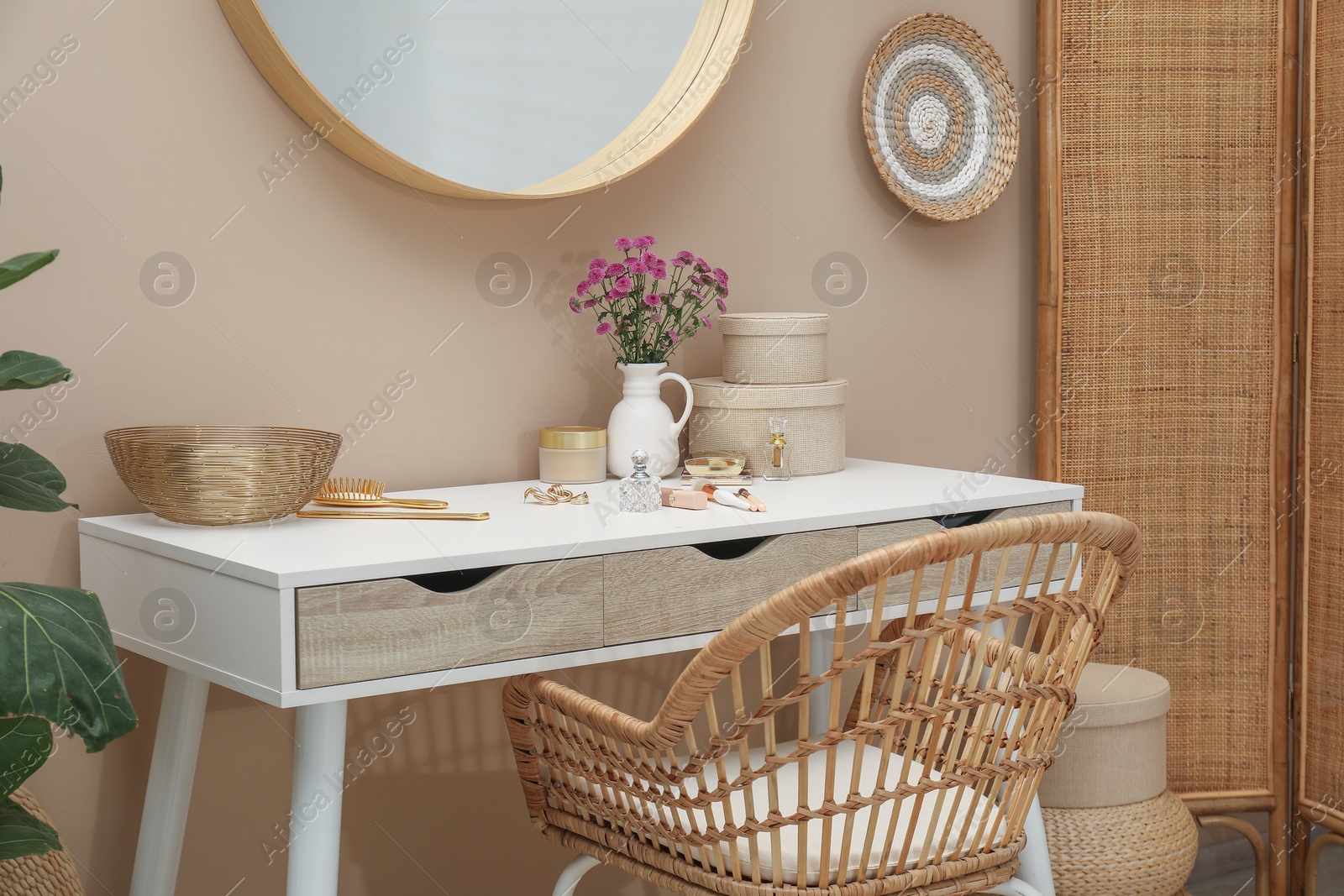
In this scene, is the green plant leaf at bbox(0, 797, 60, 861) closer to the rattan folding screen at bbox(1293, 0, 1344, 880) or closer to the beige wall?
the beige wall

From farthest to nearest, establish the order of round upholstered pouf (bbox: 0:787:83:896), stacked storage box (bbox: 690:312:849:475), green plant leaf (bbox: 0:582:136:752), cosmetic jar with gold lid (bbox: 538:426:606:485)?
1. stacked storage box (bbox: 690:312:849:475)
2. cosmetic jar with gold lid (bbox: 538:426:606:485)
3. round upholstered pouf (bbox: 0:787:83:896)
4. green plant leaf (bbox: 0:582:136:752)

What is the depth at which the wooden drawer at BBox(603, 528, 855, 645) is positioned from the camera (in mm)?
1339

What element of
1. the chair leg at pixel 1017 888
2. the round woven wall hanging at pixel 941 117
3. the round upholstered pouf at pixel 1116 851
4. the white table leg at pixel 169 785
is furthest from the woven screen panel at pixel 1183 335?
the white table leg at pixel 169 785

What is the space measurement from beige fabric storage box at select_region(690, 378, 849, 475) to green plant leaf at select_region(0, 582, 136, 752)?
37.5 inches

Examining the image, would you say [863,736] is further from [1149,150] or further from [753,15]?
[1149,150]

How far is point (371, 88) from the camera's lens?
1.65 m

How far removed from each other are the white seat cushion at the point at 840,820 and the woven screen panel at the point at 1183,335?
0.96 metres

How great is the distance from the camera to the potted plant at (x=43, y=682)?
0.99m

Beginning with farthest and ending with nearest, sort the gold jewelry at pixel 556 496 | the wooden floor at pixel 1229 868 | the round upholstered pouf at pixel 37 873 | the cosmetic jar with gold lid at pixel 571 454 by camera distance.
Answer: the wooden floor at pixel 1229 868 → the cosmetic jar with gold lid at pixel 571 454 → the gold jewelry at pixel 556 496 → the round upholstered pouf at pixel 37 873

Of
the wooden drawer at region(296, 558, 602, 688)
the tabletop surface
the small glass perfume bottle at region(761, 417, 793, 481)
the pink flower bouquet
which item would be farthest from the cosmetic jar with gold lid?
the wooden drawer at region(296, 558, 602, 688)

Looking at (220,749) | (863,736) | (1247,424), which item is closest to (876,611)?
(863,736)

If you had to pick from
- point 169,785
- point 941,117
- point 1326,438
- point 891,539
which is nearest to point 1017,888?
point 891,539

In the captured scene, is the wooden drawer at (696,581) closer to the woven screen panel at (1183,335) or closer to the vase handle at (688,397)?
the vase handle at (688,397)

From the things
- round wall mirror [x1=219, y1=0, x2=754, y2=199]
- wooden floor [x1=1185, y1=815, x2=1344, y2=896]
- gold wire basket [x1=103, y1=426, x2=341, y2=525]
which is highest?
round wall mirror [x1=219, y1=0, x2=754, y2=199]
